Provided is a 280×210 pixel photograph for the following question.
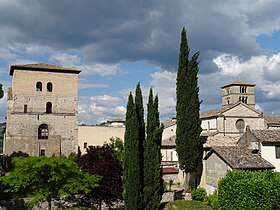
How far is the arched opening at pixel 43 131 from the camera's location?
48406mm

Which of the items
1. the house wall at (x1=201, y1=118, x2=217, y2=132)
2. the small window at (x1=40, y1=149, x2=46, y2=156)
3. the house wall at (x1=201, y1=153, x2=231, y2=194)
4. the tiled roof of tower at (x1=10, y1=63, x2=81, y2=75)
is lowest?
the house wall at (x1=201, y1=153, x2=231, y2=194)

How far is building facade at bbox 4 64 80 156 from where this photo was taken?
4697cm

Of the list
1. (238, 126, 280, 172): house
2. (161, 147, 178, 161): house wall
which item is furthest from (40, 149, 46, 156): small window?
(238, 126, 280, 172): house

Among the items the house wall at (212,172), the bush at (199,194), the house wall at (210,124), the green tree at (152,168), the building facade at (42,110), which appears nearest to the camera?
the green tree at (152,168)

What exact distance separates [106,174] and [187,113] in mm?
11586

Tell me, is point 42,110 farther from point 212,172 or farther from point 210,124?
point 210,124

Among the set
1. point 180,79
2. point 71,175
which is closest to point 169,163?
point 180,79

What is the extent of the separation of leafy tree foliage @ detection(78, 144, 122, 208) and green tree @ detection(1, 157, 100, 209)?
2.15 metres

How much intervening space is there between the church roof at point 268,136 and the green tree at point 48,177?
1711 centimetres

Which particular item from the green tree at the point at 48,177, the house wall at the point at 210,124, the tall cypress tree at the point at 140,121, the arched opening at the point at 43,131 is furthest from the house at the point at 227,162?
the arched opening at the point at 43,131

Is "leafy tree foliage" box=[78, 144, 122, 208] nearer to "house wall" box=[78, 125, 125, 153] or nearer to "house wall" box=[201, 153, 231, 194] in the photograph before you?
"house wall" box=[201, 153, 231, 194]

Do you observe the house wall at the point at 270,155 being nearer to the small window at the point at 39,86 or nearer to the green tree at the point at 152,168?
the green tree at the point at 152,168

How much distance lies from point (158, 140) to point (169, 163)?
1668 cm

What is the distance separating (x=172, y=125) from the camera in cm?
6022
